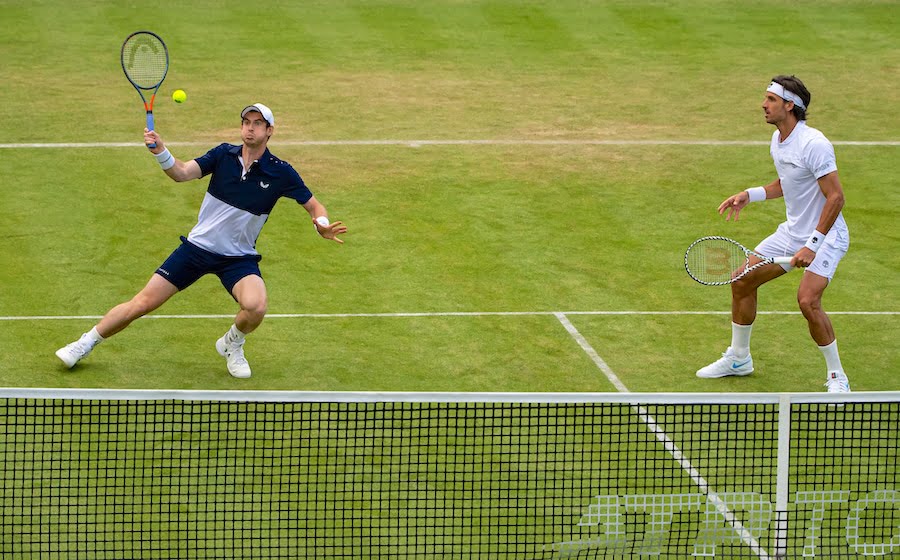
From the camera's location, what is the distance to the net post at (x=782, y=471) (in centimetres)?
699

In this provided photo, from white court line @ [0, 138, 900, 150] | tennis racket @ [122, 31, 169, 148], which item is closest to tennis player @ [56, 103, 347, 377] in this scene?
tennis racket @ [122, 31, 169, 148]

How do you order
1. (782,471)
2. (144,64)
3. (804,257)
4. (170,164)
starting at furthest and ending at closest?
(144,64) → (170,164) → (804,257) → (782,471)

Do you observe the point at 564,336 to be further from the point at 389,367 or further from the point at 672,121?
the point at 672,121

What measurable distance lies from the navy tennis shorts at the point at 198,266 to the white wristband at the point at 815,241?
151 inches

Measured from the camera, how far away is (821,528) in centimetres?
740

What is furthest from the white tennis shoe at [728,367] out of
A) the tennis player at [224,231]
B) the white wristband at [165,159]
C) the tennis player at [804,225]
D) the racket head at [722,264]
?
the white wristband at [165,159]

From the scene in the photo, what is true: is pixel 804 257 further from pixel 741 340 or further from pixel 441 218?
pixel 441 218

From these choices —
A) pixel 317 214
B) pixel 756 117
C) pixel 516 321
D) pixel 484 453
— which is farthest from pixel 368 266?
pixel 756 117

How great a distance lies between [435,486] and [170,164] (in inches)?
119

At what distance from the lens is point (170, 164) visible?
9.43 metres

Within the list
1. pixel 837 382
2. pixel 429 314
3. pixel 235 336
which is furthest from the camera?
pixel 429 314

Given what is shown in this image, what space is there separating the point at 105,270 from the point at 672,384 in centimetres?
523

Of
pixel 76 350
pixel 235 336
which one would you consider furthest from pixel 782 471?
pixel 76 350

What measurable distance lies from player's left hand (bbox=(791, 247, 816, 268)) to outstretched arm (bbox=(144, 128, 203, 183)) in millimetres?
4150
